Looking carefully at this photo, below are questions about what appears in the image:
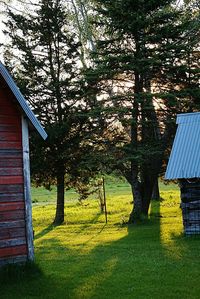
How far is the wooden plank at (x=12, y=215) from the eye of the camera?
507 inches

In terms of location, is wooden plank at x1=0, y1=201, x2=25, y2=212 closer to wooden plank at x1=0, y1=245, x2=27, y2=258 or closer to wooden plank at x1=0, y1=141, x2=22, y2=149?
wooden plank at x1=0, y1=245, x2=27, y2=258

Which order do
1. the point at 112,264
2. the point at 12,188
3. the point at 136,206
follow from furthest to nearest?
1. the point at 136,206
2. the point at 112,264
3. the point at 12,188

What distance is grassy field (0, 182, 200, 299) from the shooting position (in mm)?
11152

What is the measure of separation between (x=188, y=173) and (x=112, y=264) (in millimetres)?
6599

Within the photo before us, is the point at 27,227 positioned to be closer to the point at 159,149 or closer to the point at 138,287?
the point at 138,287

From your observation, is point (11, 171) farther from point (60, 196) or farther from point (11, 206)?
point (60, 196)

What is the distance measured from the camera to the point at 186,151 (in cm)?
2056

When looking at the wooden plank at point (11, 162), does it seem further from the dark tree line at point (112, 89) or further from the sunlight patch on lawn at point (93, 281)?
the dark tree line at point (112, 89)

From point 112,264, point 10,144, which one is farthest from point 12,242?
point 112,264

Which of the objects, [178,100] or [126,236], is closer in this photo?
[126,236]

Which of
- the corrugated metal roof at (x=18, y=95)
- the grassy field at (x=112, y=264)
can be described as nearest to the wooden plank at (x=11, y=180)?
the corrugated metal roof at (x=18, y=95)

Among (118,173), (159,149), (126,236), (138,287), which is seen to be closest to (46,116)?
(118,173)

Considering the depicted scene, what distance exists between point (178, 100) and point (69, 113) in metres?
7.44

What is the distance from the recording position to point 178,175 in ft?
64.0
